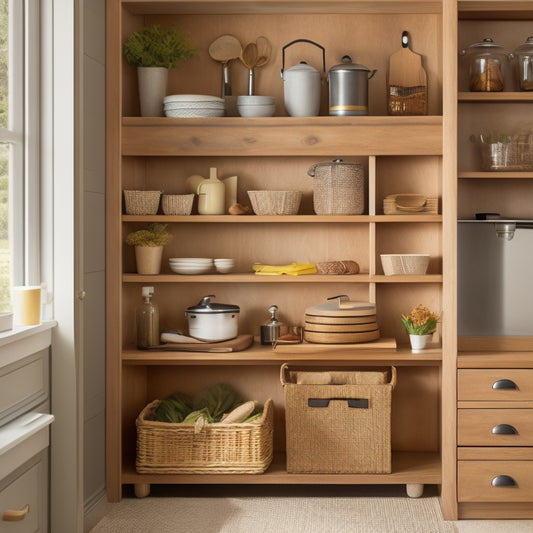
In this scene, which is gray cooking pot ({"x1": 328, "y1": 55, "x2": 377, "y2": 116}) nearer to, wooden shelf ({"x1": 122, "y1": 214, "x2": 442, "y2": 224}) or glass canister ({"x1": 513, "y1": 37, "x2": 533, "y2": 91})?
wooden shelf ({"x1": 122, "y1": 214, "x2": 442, "y2": 224})

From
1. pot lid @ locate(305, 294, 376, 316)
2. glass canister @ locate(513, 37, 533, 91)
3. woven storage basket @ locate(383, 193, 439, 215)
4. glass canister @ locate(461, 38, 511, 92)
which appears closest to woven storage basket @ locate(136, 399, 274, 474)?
pot lid @ locate(305, 294, 376, 316)

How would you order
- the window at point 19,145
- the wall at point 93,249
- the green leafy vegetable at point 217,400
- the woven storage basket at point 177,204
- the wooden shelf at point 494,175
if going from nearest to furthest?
the window at point 19,145, the wall at point 93,249, the wooden shelf at point 494,175, the woven storage basket at point 177,204, the green leafy vegetable at point 217,400

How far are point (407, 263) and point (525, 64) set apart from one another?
1.08 m

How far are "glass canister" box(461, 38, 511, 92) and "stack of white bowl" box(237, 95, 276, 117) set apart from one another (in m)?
0.95

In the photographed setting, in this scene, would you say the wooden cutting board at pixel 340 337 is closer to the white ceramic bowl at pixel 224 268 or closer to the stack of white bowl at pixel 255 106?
the white ceramic bowl at pixel 224 268

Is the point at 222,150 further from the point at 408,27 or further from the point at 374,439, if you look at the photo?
the point at 374,439

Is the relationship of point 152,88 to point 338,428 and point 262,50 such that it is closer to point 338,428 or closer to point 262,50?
point 262,50

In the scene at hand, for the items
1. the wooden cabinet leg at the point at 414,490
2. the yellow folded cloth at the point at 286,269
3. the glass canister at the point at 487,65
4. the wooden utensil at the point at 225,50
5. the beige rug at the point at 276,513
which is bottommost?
the beige rug at the point at 276,513

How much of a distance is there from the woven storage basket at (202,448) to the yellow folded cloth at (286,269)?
27.5 inches

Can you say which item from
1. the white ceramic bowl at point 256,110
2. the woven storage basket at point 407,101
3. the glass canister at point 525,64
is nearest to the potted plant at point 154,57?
the white ceramic bowl at point 256,110

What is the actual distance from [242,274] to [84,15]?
1395mm

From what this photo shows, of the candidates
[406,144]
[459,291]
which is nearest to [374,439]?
[459,291]

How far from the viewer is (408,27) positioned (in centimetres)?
421

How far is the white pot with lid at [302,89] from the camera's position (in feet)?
13.0
